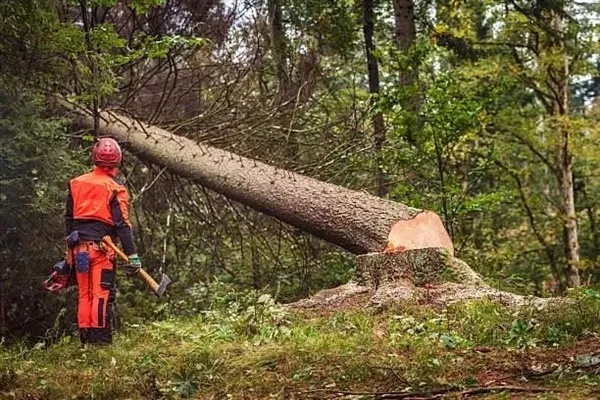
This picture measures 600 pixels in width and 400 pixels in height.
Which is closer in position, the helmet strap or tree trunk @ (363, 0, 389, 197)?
the helmet strap

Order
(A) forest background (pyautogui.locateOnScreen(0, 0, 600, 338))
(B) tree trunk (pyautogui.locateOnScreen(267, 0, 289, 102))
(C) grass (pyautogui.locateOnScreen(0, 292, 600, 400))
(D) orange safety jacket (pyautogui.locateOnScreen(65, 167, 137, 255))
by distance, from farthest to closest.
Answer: (B) tree trunk (pyautogui.locateOnScreen(267, 0, 289, 102)) → (A) forest background (pyautogui.locateOnScreen(0, 0, 600, 338)) → (D) orange safety jacket (pyautogui.locateOnScreen(65, 167, 137, 255)) → (C) grass (pyautogui.locateOnScreen(0, 292, 600, 400))

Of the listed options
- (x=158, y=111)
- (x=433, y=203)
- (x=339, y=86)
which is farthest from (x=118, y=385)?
(x=339, y=86)

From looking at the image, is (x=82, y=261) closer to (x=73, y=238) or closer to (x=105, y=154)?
(x=73, y=238)

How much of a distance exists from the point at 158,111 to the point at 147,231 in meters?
1.86

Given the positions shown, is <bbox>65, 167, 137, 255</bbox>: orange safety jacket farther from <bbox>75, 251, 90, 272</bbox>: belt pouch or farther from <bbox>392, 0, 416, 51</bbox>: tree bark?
<bbox>392, 0, 416, 51</bbox>: tree bark

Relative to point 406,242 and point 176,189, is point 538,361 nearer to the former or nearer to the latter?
point 406,242

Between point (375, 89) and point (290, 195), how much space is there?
442 centimetres

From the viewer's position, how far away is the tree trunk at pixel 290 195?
7.20m

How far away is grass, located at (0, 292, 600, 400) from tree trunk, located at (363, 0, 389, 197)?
445 centimetres

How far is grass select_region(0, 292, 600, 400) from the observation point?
3.67 meters

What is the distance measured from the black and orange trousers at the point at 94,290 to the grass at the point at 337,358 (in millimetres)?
270

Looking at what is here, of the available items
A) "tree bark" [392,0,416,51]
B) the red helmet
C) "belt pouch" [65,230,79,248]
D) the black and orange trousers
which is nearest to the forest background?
"tree bark" [392,0,416,51]

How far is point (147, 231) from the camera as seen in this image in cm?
1121

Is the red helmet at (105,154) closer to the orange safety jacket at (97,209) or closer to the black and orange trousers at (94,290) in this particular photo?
the orange safety jacket at (97,209)
